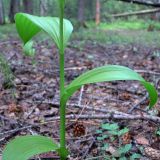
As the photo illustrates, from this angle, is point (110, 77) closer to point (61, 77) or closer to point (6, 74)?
point (61, 77)

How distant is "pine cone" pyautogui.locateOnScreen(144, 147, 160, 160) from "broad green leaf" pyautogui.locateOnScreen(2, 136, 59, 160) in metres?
0.42

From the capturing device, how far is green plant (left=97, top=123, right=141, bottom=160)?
127 cm

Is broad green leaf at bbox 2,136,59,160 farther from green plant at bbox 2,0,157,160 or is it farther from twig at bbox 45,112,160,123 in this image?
twig at bbox 45,112,160,123

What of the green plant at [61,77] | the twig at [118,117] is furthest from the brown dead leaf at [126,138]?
the green plant at [61,77]

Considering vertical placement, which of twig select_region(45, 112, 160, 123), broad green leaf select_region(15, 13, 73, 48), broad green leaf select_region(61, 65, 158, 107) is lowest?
twig select_region(45, 112, 160, 123)

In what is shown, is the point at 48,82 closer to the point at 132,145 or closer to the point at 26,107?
the point at 26,107

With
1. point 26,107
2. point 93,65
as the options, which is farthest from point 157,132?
point 93,65

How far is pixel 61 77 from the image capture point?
3.51 feet

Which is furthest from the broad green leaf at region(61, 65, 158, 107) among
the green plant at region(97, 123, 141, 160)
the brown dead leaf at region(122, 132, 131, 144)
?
the brown dead leaf at region(122, 132, 131, 144)

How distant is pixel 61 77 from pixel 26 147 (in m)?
0.25

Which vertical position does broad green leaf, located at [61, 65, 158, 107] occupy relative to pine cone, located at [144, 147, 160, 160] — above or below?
above

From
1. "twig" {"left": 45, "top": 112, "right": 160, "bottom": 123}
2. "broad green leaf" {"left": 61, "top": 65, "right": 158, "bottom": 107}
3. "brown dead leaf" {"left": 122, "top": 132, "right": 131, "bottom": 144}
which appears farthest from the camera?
"twig" {"left": 45, "top": 112, "right": 160, "bottom": 123}

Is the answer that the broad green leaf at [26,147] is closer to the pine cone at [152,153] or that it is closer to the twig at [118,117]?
the pine cone at [152,153]

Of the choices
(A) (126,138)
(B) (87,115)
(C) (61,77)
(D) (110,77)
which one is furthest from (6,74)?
(D) (110,77)
